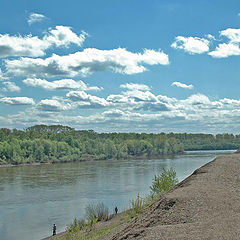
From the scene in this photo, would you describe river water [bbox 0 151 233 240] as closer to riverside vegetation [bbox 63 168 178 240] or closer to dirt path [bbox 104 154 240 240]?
riverside vegetation [bbox 63 168 178 240]

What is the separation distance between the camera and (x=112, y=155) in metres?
139

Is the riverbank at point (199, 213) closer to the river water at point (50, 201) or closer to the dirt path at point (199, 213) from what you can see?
the dirt path at point (199, 213)

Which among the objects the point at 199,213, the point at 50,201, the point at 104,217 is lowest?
the point at 50,201

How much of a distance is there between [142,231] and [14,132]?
15969cm

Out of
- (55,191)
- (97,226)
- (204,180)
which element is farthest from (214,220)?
(55,191)

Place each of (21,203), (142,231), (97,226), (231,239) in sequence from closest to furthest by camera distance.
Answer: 1. (231,239)
2. (142,231)
3. (97,226)
4. (21,203)

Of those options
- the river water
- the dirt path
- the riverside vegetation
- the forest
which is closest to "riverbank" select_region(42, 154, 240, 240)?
the dirt path

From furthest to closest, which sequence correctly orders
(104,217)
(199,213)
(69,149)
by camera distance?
(69,149) → (104,217) → (199,213)

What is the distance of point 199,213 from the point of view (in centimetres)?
1173

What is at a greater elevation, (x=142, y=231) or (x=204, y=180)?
(x=204, y=180)

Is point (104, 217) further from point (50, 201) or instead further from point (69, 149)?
point (69, 149)

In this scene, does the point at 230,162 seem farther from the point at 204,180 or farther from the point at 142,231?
the point at 142,231

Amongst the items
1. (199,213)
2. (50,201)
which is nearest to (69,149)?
(50,201)

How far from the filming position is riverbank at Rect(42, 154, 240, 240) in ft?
32.6
